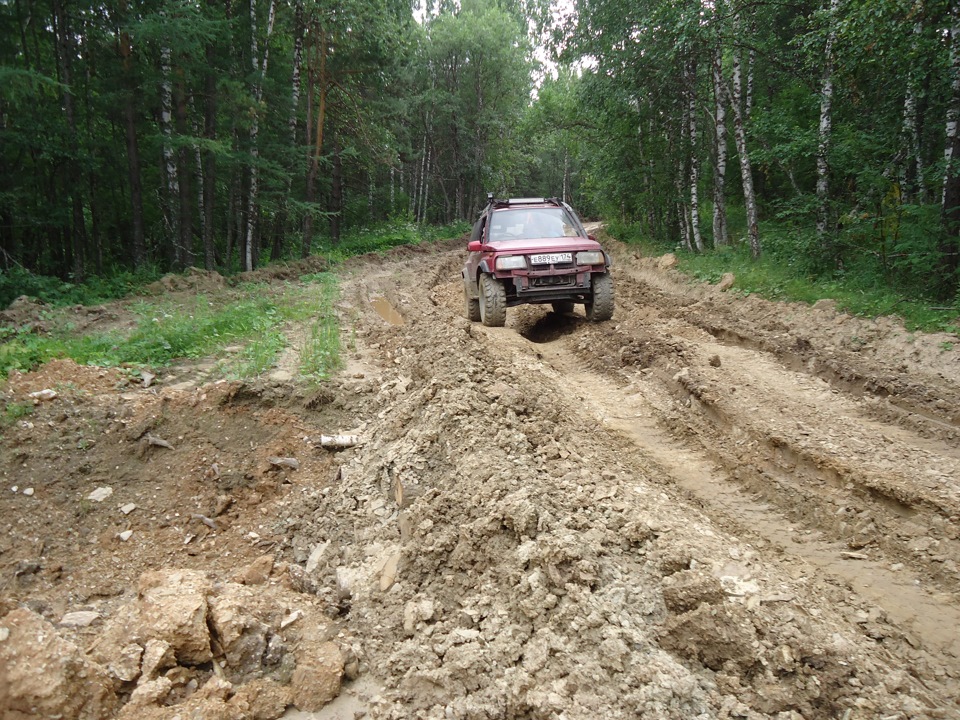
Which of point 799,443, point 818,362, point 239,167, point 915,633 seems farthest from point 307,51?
point 915,633

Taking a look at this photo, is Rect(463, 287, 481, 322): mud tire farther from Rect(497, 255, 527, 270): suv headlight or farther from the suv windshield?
Rect(497, 255, 527, 270): suv headlight

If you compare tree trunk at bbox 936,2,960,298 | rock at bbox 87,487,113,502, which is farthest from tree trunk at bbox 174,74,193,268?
tree trunk at bbox 936,2,960,298

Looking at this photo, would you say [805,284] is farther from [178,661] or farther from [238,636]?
[178,661]

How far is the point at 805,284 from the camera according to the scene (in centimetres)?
1095

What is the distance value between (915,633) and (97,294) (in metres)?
14.9

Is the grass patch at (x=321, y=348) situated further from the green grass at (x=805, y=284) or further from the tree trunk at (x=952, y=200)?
the tree trunk at (x=952, y=200)

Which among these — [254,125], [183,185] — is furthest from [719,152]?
[183,185]

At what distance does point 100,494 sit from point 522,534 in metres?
3.52

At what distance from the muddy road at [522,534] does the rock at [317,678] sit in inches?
0.5

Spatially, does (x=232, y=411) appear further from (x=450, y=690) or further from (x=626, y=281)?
(x=626, y=281)

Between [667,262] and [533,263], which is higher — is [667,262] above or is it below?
above

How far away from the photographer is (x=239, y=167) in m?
18.9

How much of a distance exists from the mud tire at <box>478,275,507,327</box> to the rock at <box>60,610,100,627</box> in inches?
248

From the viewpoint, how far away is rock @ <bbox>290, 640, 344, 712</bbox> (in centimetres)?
281
